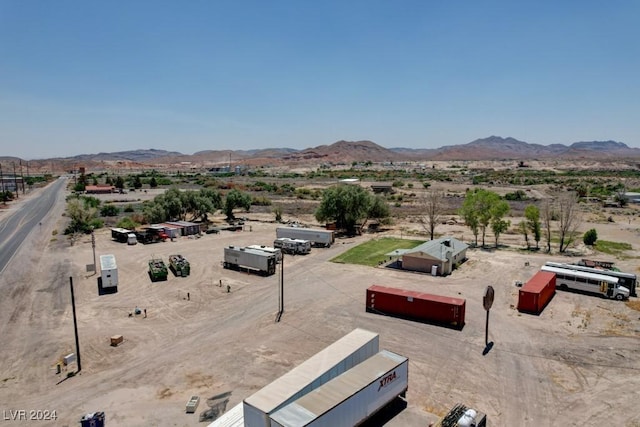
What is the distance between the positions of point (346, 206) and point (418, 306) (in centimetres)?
3789

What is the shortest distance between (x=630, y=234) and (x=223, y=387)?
74945 mm

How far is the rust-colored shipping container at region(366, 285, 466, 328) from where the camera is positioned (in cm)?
3156

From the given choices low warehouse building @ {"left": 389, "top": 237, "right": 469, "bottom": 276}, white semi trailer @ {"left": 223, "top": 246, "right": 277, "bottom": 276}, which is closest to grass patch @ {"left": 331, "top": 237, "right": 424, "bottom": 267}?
low warehouse building @ {"left": 389, "top": 237, "right": 469, "bottom": 276}

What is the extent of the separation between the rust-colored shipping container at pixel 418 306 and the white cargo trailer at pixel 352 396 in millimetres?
11370

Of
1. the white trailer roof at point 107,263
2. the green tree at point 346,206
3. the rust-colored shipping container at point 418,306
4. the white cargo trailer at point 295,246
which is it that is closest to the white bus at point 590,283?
the rust-colored shipping container at point 418,306

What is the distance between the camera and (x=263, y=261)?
45594mm

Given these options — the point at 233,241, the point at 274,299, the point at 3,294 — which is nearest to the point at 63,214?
the point at 233,241

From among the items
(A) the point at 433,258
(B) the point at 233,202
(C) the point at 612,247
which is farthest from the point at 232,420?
(B) the point at 233,202

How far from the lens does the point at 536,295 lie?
34000 mm

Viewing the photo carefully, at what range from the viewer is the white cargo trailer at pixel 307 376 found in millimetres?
16250

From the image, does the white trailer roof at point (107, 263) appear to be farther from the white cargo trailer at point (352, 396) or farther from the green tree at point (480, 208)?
the green tree at point (480, 208)

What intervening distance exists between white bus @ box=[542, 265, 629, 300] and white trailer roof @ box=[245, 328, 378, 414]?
91.4 feet

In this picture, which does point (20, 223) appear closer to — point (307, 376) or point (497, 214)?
point (307, 376)

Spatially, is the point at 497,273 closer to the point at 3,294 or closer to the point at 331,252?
the point at 331,252
